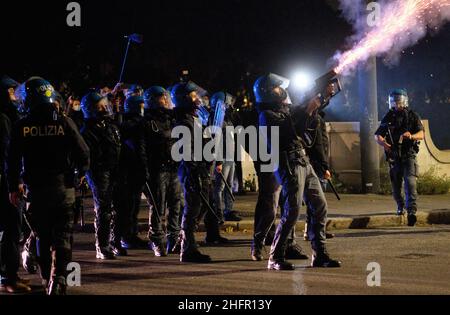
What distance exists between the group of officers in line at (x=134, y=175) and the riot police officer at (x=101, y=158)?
0.5 inches

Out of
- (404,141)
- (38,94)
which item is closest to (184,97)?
(38,94)

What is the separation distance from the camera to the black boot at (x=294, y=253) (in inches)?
358

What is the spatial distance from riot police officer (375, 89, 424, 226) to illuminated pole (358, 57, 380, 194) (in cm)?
303

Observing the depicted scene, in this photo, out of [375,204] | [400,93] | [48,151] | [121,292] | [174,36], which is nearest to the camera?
[48,151]

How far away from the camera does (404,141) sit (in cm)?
1214

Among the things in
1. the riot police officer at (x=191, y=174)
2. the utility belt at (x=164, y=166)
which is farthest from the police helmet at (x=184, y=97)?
the utility belt at (x=164, y=166)

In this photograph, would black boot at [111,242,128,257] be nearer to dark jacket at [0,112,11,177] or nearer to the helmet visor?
dark jacket at [0,112,11,177]

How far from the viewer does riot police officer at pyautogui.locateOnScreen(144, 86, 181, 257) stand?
31.0 ft

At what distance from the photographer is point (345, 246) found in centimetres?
1001

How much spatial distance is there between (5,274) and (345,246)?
4.62m

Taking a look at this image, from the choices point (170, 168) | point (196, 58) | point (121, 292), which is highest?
point (196, 58)

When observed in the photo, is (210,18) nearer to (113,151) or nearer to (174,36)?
(174,36)

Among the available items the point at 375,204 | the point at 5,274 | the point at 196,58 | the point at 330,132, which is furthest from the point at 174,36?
the point at 5,274

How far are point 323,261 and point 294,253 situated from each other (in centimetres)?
74
